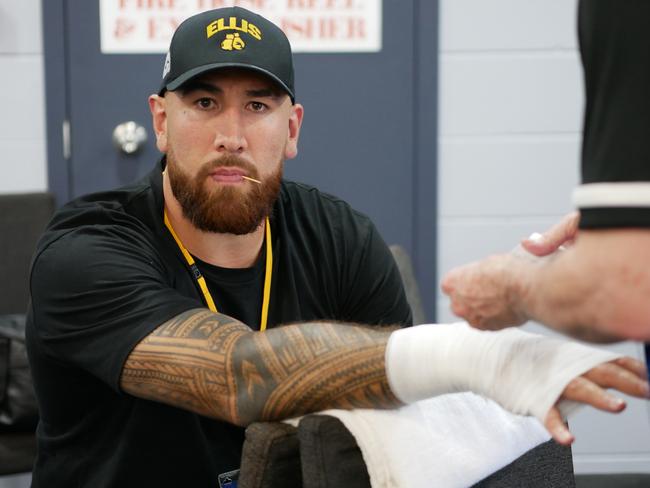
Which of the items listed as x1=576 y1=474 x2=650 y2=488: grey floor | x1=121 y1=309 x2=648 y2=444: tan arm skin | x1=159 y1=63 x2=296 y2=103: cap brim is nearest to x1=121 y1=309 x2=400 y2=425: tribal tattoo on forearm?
x1=121 y1=309 x2=648 y2=444: tan arm skin

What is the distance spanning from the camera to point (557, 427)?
93 cm

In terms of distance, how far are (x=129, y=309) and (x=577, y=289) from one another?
0.69 metres

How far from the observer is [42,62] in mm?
2793

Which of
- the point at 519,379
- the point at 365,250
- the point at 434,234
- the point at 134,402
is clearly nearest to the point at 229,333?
the point at 134,402

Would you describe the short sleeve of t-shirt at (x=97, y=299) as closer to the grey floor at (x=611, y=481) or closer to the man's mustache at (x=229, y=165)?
the man's mustache at (x=229, y=165)

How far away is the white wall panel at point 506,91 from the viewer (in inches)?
112

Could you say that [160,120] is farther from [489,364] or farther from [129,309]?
[489,364]

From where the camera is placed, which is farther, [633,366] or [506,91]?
[506,91]

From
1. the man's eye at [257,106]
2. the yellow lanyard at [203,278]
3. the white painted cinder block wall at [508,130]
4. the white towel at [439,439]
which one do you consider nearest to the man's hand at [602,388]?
the white towel at [439,439]

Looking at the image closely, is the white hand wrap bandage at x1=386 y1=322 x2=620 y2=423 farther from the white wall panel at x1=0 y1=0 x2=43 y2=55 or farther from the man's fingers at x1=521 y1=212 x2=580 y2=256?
the white wall panel at x1=0 y1=0 x2=43 y2=55

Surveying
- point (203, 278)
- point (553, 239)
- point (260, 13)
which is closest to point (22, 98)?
point (260, 13)

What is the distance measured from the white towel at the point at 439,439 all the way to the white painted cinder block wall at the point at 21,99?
79.7 inches

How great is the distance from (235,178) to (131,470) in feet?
1.67

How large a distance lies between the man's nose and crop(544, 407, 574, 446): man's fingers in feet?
2.73
